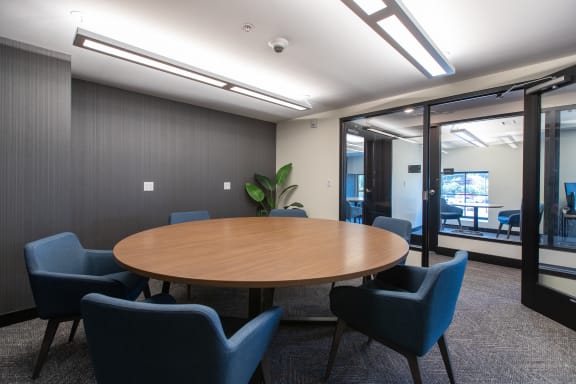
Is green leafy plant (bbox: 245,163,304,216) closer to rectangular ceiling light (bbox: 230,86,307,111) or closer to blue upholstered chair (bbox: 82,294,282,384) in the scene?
rectangular ceiling light (bbox: 230,86,307,111)

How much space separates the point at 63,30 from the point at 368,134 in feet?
14.6

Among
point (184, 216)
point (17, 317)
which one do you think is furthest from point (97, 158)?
point (17, 317)

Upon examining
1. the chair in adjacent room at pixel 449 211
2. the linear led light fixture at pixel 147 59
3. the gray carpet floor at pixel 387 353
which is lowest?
the gray carpet floor at pixel 387 353

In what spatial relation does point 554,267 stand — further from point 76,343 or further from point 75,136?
point 75,136

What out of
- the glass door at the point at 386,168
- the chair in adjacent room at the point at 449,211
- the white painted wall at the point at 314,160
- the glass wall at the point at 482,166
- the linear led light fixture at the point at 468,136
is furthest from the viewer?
the chair in adjacent room at the point at 449,211

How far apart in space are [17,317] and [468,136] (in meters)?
7.30

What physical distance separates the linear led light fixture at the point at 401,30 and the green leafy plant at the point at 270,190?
3016mm

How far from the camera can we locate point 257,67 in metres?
2.89

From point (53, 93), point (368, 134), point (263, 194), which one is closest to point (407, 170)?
point (368, 134)

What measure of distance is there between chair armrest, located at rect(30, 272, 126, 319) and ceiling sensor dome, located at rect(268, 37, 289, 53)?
7.25 ft

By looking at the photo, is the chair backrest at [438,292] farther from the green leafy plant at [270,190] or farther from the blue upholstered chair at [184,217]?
the green leafy plant at [270,190]

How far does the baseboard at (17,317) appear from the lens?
2297mm

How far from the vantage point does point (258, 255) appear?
1560 millimetres

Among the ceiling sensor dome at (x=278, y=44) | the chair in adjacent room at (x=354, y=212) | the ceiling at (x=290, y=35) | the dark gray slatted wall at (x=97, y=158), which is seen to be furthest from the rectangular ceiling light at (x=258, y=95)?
the chair in adjacent room at (x=354, y=212)
